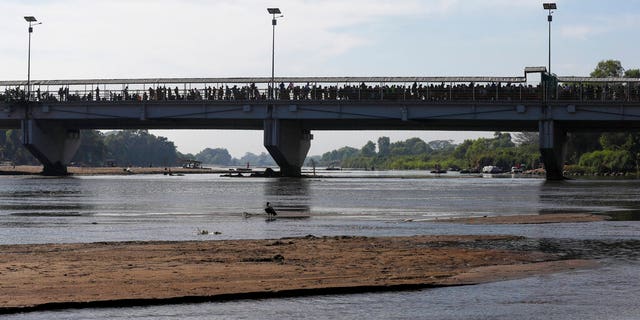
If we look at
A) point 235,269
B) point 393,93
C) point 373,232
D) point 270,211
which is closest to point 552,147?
point 393,93

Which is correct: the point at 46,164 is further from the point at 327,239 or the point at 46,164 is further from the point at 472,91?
the point at 327,239

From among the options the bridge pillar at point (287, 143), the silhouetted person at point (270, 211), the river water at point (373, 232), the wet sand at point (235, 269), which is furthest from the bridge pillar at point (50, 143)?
the wet sand at point (235, 269)

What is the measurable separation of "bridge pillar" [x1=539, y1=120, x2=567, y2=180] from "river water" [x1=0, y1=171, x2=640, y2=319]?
108 ft

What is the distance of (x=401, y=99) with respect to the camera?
9181 centimetres

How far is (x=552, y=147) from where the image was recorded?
89750 mm

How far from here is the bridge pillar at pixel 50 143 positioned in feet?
339

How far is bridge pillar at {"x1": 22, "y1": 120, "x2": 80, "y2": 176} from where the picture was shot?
103 m

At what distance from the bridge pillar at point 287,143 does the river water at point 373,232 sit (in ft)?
110

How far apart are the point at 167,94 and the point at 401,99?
72.9 feet

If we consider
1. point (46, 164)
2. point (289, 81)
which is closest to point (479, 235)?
point (289, 81)

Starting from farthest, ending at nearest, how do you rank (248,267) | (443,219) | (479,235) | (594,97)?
(594,97), (443,219), (479,235), (248,267)

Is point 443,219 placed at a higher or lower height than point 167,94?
lower

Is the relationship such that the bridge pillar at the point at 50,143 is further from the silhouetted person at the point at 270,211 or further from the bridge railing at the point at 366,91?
the silhouetted person at the point at 270,211

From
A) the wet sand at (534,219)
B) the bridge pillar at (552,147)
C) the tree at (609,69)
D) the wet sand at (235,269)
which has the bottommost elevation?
the wet sand at (235,269)
